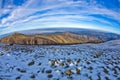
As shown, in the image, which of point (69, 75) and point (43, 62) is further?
point (43, 62)

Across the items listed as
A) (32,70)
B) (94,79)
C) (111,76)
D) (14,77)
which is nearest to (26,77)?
(14,77)

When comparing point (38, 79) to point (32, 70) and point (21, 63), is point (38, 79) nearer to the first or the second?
point (32, 70)

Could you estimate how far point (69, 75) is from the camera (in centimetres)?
1454

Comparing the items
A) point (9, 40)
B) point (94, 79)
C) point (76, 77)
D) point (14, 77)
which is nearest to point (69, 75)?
point (76, 77)

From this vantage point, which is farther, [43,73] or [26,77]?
[43,73]

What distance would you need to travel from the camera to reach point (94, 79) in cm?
1437

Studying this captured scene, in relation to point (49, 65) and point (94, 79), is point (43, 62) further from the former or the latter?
point (94, 79)

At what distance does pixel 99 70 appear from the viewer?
17.0 meters

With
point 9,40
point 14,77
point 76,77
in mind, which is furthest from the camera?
point 9,40

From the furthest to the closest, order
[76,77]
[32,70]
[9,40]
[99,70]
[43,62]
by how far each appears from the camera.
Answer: [9,40]
[43,62]
[99,70]
[32,70]
[76,77]

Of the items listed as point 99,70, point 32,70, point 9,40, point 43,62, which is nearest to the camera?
point 32,70

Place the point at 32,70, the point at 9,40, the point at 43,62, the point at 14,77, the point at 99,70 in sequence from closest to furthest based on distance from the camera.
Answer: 1. the point at 14,77
2. the point at 32,70
3. the point at 99,70
4. the point at 43,62
5. the point at 9,40

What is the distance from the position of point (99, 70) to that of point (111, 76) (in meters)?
1.37

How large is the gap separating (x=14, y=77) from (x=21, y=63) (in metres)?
4.11
